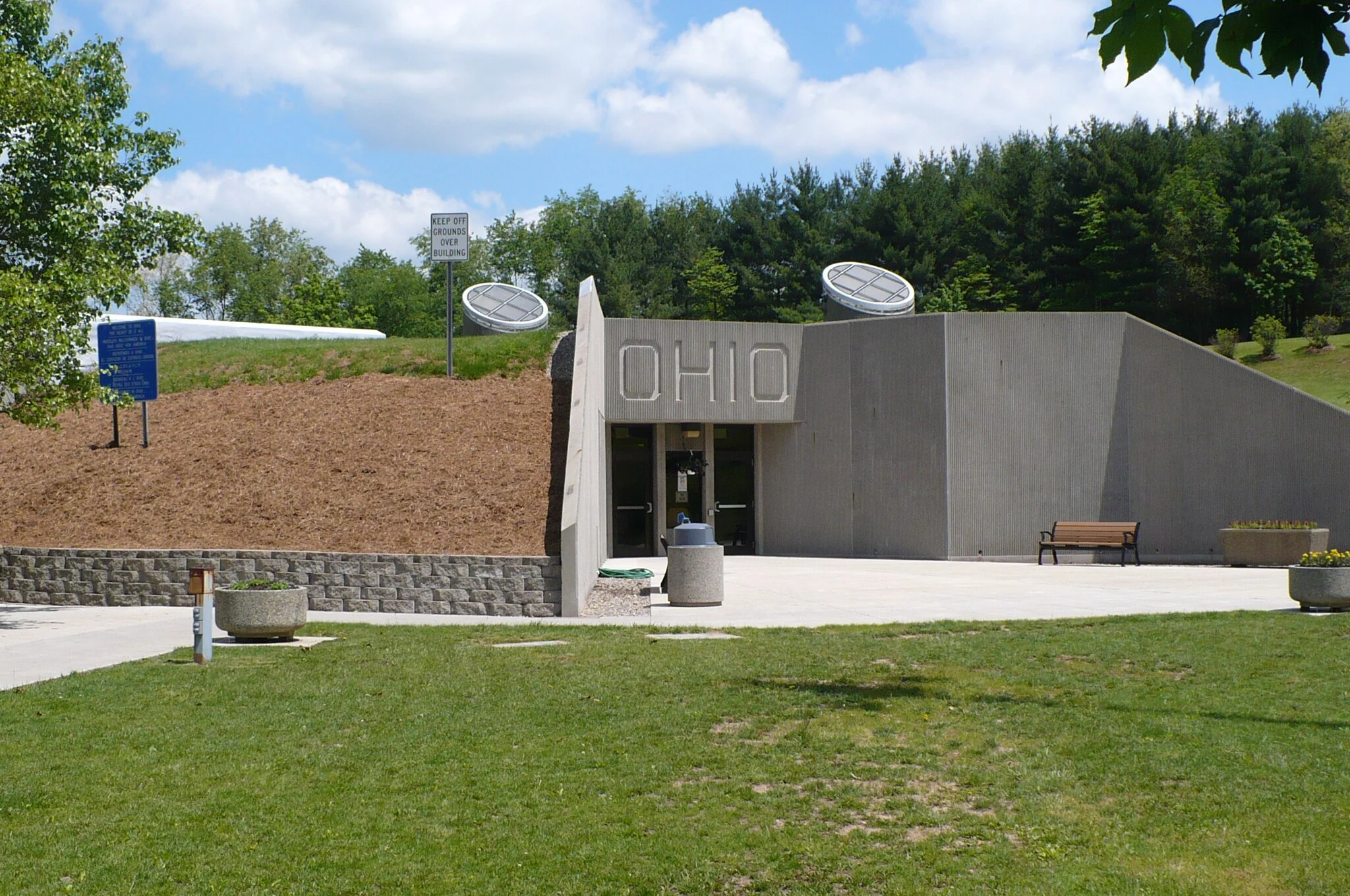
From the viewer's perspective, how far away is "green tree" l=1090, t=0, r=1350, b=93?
9.99 ft

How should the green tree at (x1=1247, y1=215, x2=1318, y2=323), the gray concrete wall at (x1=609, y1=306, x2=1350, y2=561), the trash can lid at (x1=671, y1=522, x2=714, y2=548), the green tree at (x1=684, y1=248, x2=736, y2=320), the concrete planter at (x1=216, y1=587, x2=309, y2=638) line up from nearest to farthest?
the concrete planter at (x1=216, y1=587, x2=309, y2=638) < the trash can lid at (x1=671, y1=522, x2=714, y2=548) < the gray concrete wall at (x1=609, y1=306, x2=1350, y2=561) < the green tree at (x1=1247, y1=215, x2=1318, y2=323) < the green tree at (x1=684, y1=248, x2=736, y2=320)

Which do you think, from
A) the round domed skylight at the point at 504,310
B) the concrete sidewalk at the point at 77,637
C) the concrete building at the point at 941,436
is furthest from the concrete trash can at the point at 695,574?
the round domed skylight at the point at 504,310

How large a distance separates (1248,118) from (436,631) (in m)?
48.4

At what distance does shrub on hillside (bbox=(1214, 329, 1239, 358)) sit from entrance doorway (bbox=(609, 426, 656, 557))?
714 inches

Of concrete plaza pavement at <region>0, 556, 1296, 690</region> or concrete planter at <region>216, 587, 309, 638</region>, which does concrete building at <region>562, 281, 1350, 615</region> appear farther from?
concrete planter at <region>216, 587, 309, 638</region>

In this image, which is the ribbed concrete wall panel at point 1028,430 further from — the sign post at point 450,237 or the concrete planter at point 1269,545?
the sign post at point 450,237

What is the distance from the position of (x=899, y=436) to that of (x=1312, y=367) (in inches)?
607

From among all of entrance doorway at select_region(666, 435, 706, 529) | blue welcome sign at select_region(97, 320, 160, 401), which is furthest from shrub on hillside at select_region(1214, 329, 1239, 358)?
blue welcome sign at select_region(97, 320, 160, 401)

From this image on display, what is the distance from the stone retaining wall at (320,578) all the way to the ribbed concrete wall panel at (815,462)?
1089cm

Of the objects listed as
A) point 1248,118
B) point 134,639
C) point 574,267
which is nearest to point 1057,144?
point 1248,118

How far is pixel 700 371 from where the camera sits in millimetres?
24281

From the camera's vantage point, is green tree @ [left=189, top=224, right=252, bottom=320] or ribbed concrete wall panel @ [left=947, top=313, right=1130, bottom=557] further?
green tree @ [left=189, top=224, right=252, bottom=320]

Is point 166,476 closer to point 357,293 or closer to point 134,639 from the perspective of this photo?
point 134,639

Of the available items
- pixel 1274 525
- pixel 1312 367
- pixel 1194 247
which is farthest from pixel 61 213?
pixel 1194 247
